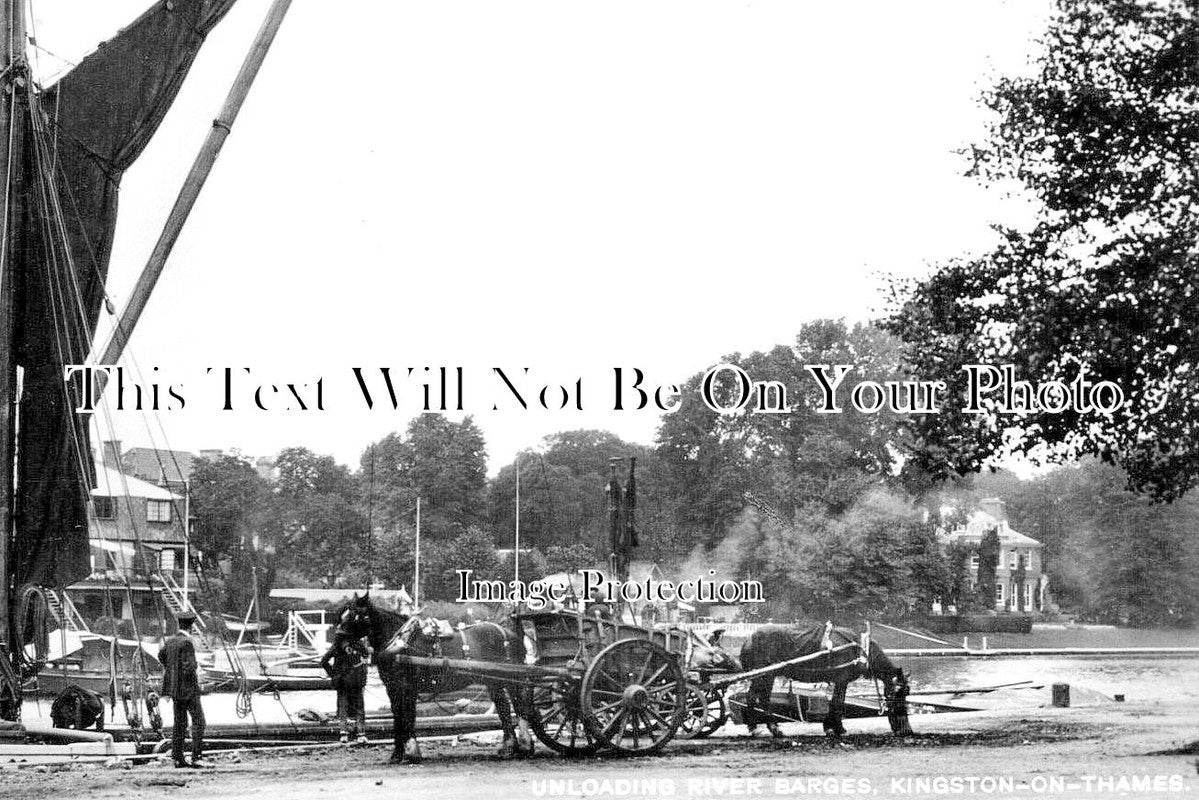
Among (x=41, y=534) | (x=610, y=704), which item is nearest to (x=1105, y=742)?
(x=610, y=704)

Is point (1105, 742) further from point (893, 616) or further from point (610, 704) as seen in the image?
point (893, 616)

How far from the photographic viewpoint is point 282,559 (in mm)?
15734

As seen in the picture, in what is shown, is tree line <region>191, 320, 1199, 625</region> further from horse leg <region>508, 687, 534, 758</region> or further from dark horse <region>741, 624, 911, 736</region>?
horse leg <region>508, 687, 534, 758</region>

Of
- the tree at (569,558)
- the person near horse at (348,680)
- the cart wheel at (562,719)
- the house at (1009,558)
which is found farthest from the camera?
the house at (1009,558)

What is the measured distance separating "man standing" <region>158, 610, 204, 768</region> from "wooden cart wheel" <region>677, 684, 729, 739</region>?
13.4 feet

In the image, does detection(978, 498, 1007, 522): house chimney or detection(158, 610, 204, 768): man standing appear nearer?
Answer: detection(158, 610, 204, 768): man standing

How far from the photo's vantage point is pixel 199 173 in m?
13.5

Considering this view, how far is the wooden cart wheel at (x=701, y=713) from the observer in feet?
41.2

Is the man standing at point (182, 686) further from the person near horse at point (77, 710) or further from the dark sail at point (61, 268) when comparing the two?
the dark sail at point (61, 268)

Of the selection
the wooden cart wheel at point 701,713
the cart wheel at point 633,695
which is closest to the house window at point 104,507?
the cart wheel at point 633,695

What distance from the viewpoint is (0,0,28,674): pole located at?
12.1m

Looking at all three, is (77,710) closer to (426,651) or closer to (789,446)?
(426,651)

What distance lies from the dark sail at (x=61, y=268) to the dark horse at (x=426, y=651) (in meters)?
2.94

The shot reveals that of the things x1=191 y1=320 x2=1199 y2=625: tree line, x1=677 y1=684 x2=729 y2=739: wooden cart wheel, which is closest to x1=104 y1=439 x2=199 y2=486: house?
x1=191 y1=320 x2=1199 y2=625: tree line
